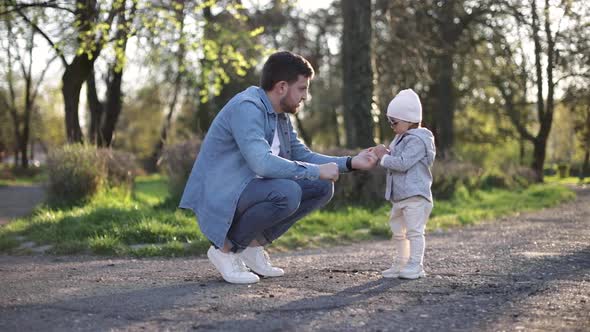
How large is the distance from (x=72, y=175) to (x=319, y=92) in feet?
92.1

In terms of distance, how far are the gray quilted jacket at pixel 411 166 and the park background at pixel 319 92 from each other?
2802mm

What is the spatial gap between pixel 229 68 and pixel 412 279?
15.9m

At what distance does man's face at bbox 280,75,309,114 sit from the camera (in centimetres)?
517

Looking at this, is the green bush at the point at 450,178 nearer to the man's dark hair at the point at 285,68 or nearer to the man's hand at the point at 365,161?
the man's hand at the point at 365,161

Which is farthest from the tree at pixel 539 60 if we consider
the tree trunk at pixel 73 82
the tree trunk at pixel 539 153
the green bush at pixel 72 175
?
the green bush at pixel 72 175

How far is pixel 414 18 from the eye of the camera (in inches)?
862

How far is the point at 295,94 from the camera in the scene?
5.20 m

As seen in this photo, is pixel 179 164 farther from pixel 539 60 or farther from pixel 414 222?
pixel 539 60

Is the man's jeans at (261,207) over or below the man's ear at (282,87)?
below

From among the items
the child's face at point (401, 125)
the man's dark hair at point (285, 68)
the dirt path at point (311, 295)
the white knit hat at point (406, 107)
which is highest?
the man's dark hair at point (285, 68)

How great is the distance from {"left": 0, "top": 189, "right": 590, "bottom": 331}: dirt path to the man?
34 cm

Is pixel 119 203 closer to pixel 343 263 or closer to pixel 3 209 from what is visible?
pixel 3 209

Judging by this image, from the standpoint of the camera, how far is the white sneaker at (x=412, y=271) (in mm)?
5207

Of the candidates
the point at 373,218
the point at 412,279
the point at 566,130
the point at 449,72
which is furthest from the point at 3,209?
the point at 566,130
